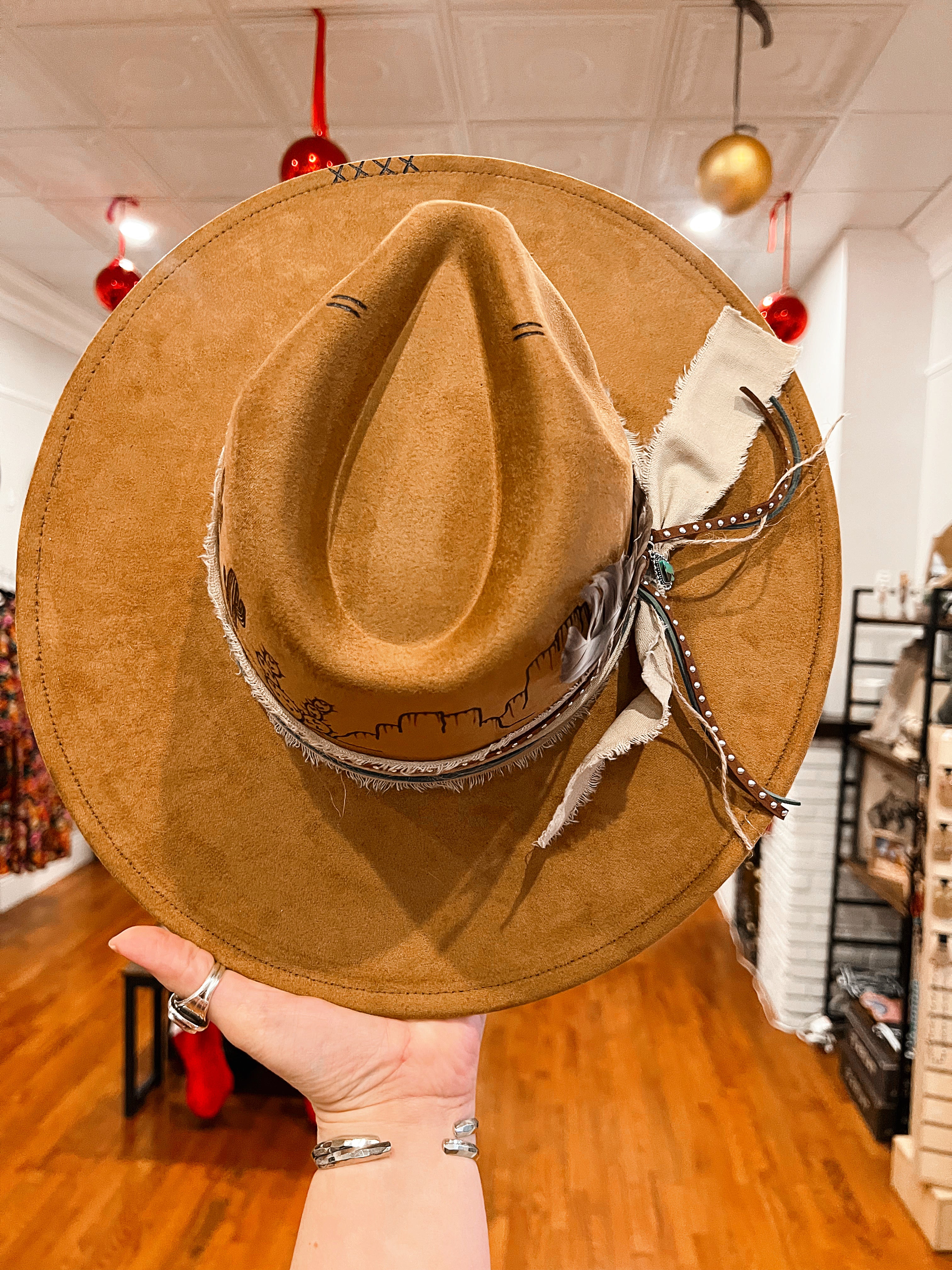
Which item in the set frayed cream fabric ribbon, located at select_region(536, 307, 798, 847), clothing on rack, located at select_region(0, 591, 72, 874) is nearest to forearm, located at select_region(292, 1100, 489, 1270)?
frayed cream fabric ribbon, located at select_region(536, 307, 798, 847)

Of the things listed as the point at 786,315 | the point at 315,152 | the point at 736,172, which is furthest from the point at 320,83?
the point at 786,315

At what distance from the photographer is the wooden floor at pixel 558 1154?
6.99ft

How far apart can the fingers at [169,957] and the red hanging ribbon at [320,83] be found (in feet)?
5.85

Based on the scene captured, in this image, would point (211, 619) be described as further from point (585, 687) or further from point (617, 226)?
point (617, 226)

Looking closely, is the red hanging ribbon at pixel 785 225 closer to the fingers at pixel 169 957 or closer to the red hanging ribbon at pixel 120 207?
the red hanging ribbon at pixel 120 207

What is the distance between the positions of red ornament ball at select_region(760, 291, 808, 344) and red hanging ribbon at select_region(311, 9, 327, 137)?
4.52 feet

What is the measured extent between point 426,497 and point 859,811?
3.01 meters

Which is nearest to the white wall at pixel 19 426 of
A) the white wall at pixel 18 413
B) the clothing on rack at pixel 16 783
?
the white wall at pixel 18 413

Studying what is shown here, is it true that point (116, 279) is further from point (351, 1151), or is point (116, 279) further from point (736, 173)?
point (351, 1151)

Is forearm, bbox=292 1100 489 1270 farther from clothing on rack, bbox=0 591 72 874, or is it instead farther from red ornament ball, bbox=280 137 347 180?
clothing on rack, bbox=0 591 72 874

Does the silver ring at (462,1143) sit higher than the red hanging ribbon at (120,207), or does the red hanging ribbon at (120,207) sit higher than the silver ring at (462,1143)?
the red hanging ribbon at (120,207)

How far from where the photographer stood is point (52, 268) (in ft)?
13.1

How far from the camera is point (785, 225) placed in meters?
3.25

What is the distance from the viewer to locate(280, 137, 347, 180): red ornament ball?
5.91ft
